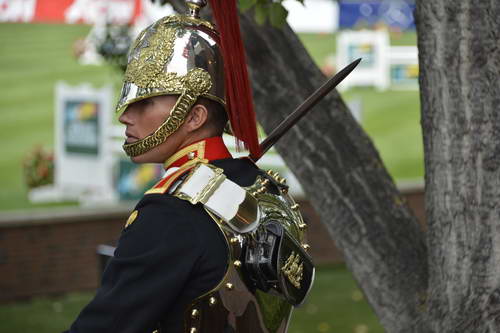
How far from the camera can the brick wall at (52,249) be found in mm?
8242

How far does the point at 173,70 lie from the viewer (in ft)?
8.65

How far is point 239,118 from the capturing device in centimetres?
A: 271

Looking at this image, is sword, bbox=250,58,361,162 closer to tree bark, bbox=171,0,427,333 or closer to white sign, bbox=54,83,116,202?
tree bark, bbox=171,0,427,333

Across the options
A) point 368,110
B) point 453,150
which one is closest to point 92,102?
point 453,150

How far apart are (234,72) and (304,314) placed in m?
5.95

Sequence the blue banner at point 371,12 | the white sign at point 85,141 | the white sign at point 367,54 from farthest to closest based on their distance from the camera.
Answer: the blue banner at point 371,12, the white sign at point 367,54, the white sign at point 85,141

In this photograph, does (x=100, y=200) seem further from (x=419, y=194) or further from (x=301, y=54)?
(x=301, y=54)

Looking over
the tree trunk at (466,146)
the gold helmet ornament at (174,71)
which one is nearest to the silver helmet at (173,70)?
the gold helmet ornament at (174,71)

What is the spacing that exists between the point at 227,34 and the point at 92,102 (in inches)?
327

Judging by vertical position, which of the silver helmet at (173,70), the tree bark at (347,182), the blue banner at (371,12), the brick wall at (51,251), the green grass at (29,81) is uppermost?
the silver helmet at (173,70)

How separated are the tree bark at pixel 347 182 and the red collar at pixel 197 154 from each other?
4.45 feet

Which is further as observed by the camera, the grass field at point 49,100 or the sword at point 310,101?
the grass field at point 49,100

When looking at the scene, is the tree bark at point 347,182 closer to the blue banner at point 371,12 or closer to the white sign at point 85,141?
the white sign at point 85,141

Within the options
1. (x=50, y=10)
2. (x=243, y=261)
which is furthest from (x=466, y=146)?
(x=50, y=10)
